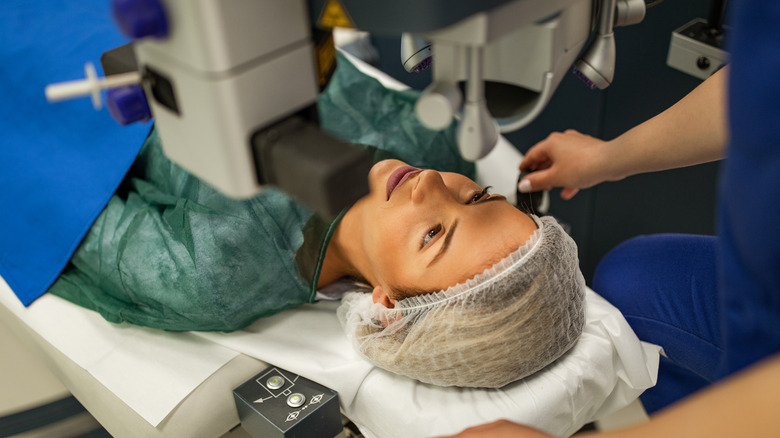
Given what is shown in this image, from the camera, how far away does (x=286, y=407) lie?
1143 millimetres

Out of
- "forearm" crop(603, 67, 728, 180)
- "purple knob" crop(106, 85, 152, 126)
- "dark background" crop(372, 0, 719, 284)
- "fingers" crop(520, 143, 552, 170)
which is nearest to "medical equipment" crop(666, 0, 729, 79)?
"dark background" crop(372, 0, 719, 284)

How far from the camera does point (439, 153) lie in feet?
5.10

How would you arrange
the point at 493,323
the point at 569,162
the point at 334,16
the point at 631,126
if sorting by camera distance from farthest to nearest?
the point at 631,126
the point at 569,162
the point at 493,323
the point at 334,16

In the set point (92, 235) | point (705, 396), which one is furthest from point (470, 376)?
point (92, 235)

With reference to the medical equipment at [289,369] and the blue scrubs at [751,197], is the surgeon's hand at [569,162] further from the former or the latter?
the blue scrubs at [751,197]

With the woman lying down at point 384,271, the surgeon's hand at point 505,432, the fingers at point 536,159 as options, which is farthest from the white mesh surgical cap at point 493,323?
the surgeon's hand at point 505,432

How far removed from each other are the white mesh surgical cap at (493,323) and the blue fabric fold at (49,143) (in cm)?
72

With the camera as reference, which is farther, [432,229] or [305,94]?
[432,229]

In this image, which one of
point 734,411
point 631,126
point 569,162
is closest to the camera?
point 734,411

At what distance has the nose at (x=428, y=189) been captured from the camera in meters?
1.22

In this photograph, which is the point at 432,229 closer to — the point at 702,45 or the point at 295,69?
the point at 295,69

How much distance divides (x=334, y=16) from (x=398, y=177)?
0.68 meters

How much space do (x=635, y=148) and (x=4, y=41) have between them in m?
1.53

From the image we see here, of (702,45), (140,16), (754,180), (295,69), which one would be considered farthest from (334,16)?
(702,45)
